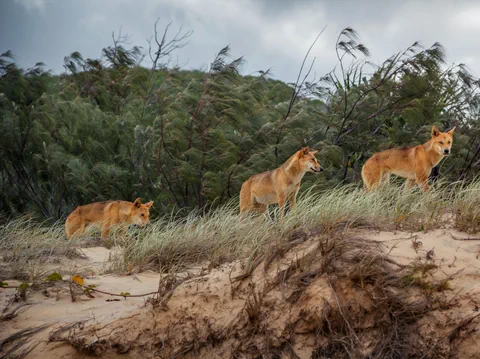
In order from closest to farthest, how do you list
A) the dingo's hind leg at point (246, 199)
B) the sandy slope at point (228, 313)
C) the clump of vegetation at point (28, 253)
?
the sandy slope at point (228, 313)
the clump of vegetation at point (28, 253)
the dingo's hind leg at point (246, 199)

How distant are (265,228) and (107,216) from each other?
4.89 meters

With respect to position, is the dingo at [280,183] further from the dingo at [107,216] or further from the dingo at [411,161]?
the dingo at [107,216]

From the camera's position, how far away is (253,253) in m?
6.57

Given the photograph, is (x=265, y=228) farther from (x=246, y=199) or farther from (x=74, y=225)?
(x=74, y=225)

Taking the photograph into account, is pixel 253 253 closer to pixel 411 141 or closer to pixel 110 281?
pixel 110 281

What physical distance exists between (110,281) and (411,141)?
884cm

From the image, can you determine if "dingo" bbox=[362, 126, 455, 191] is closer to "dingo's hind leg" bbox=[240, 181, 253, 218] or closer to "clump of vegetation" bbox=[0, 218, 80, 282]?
"dingo's hind leg" bbox=[240, 181, 253, 218]

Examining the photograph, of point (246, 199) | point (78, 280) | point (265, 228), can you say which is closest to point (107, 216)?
point (246, 199)

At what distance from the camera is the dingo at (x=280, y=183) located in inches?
431

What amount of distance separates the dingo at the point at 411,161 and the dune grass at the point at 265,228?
8.72 feet

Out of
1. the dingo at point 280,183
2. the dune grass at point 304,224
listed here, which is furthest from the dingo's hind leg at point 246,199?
the dune grass at point 304,224

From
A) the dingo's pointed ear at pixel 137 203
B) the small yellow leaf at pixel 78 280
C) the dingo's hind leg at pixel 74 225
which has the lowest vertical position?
the dingo's hind leg at pixel 74 225

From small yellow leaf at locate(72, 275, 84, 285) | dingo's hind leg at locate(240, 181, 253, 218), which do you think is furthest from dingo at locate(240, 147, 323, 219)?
small yellow leaf at locate(72, 275, 84, 285)

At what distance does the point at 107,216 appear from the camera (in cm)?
1153
